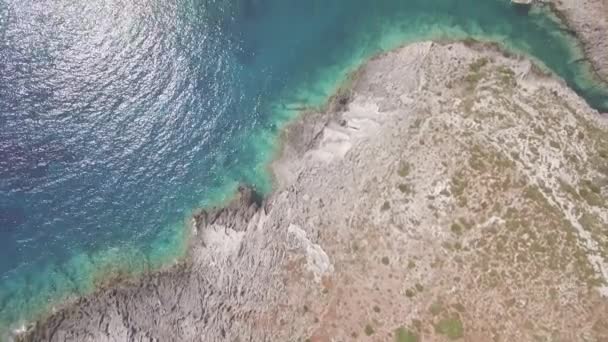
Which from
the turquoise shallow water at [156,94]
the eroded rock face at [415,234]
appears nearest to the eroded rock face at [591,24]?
the turquoise shallow water at [156,94]

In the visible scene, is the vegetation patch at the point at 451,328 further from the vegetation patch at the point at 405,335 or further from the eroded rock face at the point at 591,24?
the eroded rock face at the point at 591,24

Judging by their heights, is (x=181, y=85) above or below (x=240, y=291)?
above

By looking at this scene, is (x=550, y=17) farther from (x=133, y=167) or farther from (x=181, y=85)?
(x=133, y=167)

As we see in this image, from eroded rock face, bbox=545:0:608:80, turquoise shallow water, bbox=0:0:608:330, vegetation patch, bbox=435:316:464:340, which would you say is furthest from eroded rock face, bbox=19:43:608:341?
eroded rock face, bbox=545:0:608:80

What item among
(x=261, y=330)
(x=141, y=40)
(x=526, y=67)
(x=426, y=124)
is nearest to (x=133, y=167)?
(x=141, y=40)

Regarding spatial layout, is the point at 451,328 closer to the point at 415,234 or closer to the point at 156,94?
the point at 415,234

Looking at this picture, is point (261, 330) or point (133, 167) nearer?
point (261, 330)

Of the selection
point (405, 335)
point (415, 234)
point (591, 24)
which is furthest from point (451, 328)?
point (591, 24)
